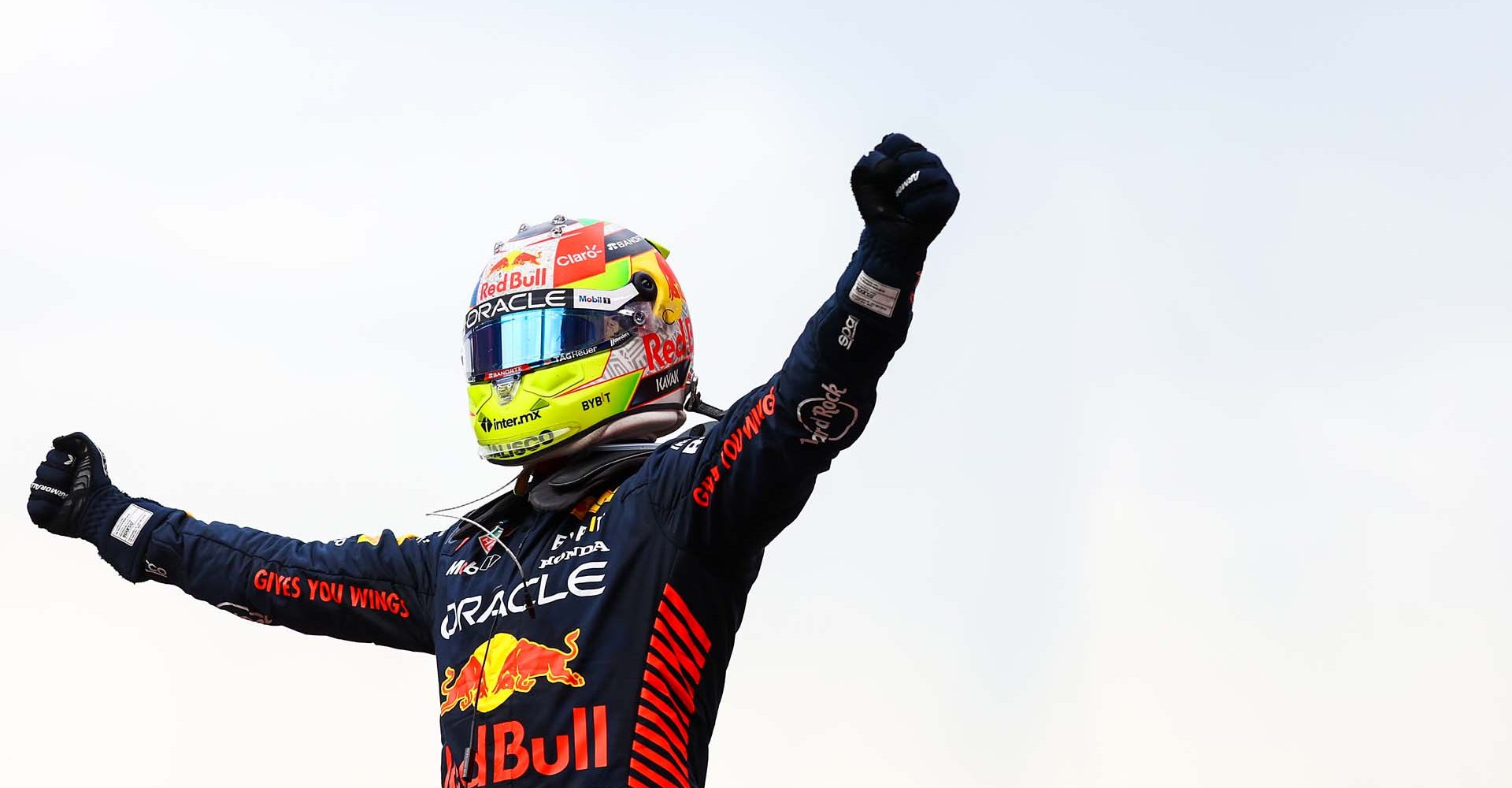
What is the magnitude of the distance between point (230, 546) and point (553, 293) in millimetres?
2041

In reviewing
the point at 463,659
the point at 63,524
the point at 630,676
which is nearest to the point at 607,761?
the point at 630,676

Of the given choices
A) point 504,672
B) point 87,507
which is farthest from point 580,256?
point 87,507

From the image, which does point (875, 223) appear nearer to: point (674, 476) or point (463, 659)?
point (674, 476)

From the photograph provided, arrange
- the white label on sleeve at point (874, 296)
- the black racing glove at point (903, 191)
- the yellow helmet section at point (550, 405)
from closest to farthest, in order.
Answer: the black racing glove at point (903, 191) < the white label on sleeve at point (874, 296) < the yellow helmet section at point (550, 405)

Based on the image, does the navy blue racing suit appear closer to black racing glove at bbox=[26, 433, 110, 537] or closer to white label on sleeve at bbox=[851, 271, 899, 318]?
white label on sleeve at bbox=[851, 271, 899, 318]

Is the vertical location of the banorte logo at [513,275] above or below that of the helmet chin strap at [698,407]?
above

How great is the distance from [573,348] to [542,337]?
5.7 inches

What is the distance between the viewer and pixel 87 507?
8125 mm

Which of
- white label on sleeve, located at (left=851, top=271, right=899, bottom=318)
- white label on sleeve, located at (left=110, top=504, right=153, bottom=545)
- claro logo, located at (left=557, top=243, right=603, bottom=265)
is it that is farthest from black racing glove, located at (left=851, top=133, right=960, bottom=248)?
white label on sleeve, located at (left=110, top=504, right=153, bottom=545)

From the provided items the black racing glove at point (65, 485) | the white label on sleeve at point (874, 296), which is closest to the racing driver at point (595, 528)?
the white label on sleeve at point (874, 296)

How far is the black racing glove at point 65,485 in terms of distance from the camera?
318 inches

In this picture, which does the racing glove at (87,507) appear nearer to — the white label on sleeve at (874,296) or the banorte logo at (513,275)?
the banorte logo at (513,275)

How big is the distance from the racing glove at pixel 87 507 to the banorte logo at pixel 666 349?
256 cm

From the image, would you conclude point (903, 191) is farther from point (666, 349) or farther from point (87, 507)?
point (87, 507)
